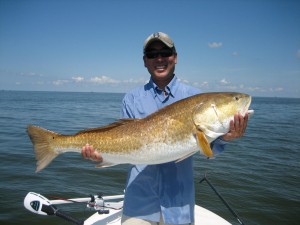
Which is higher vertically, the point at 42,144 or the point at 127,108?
the point at 127,108

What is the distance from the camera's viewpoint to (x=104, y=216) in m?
6.09

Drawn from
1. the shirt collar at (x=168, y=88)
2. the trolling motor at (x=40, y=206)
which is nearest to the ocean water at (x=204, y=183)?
the trolling motor at (x=40, y=206)

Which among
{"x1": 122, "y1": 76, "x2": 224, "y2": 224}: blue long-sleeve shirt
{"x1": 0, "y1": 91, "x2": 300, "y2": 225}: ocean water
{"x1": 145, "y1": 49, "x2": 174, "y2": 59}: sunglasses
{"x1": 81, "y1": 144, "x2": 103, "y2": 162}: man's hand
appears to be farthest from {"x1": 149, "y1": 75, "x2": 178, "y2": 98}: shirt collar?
{"x1": 0, "y1": 91, "x2": 300, "y2": 225}: ocean water

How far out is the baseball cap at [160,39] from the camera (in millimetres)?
3838

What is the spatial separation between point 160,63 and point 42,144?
2263mm

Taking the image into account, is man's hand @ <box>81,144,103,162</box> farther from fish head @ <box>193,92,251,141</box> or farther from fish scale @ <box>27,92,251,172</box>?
fish head @ <box>193,92,251,141</box>

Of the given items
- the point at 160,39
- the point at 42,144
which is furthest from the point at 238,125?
the point at 42,144

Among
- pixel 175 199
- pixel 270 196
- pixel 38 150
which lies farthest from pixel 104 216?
pixel 270 196

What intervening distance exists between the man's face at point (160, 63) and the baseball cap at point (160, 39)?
0.05 m

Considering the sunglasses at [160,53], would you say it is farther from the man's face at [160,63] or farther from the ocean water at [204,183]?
the ocean water at [204,183]

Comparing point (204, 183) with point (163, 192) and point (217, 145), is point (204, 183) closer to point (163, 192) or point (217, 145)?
point (217, 145)

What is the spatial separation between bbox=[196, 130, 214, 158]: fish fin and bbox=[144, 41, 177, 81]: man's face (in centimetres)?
102

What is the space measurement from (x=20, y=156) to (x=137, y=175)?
13081mm

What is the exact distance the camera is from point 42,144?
4.28m
